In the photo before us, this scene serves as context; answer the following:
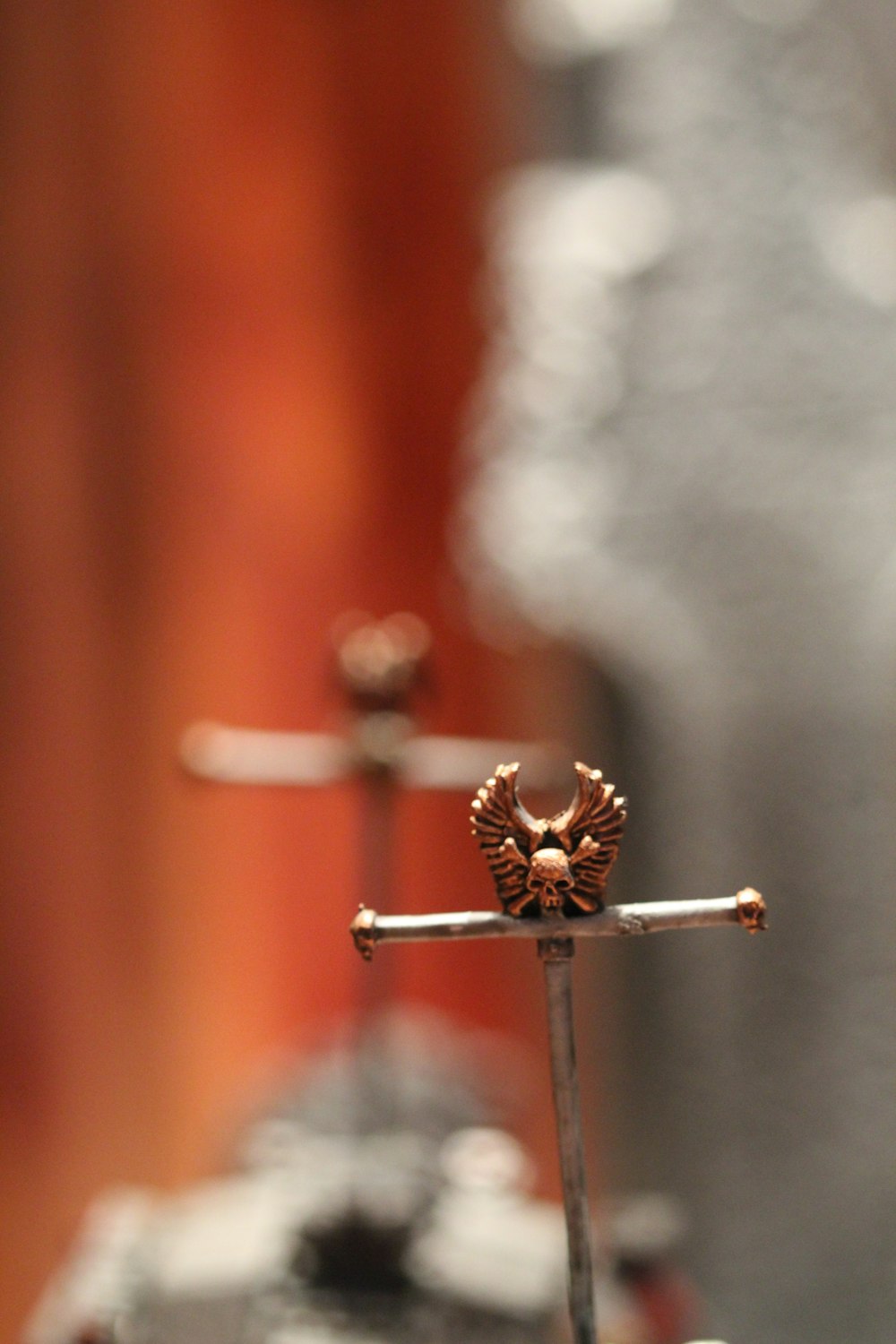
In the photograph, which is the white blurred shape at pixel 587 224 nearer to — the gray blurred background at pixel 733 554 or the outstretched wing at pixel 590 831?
the gray blurred background at pixel 733 554

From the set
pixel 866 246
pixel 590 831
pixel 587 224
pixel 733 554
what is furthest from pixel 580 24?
pixel 590 831

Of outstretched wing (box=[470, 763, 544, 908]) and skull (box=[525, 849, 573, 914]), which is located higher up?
outstretched wing (box=[470, 763, 544, 908])

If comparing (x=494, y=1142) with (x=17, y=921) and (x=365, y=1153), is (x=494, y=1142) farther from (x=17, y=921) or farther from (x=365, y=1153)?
(x=17, y=921)

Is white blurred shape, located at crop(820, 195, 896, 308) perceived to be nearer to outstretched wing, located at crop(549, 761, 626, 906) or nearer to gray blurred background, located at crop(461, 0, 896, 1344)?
gray blurred background, located at crop(461, 0, 896, 1344)

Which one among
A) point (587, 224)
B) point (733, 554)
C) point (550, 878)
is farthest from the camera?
point (587, 224)

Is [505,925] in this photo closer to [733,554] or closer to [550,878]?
[550,878]

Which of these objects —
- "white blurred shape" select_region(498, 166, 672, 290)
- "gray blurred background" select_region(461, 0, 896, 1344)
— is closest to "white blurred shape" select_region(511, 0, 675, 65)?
"gray blurred background" select_region(461, 0, 896, 1344)
